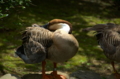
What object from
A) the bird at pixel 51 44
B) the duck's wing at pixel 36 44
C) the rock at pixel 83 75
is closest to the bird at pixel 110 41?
the rock at pixel 83 75

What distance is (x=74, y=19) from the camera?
10.4m

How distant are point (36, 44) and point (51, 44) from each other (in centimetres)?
29

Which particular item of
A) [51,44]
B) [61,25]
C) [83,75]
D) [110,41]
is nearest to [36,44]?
[51,44]

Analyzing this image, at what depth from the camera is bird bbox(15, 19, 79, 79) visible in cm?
371

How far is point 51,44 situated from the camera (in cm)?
385

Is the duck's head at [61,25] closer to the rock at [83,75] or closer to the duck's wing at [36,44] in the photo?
the duck's wing at [36,44]

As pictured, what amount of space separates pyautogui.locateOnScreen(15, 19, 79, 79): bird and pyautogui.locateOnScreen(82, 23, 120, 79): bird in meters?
1.30

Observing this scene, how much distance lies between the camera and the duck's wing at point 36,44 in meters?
3.81

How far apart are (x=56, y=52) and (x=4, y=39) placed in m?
3.80

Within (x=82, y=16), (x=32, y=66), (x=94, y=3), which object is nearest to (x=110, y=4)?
(x=94, y=3)

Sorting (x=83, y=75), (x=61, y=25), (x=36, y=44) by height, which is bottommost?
(x=83, y=75)

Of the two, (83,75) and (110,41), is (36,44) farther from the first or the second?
(110,41)

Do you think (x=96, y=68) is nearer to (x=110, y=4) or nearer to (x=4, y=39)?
(x=4, y=39)

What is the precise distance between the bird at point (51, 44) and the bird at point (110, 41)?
1.30m
